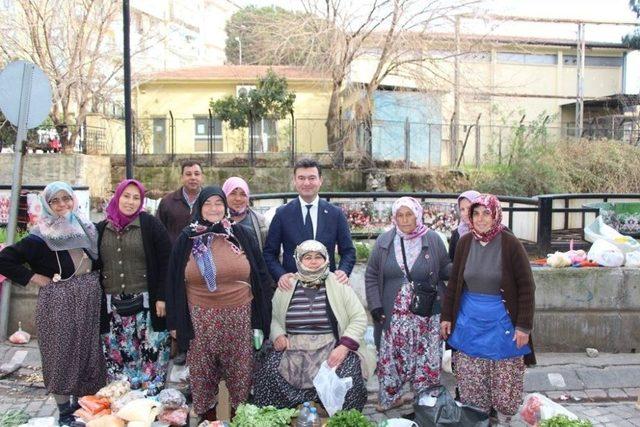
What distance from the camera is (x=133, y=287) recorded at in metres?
4.18

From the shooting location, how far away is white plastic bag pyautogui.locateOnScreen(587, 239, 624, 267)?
5.75 m

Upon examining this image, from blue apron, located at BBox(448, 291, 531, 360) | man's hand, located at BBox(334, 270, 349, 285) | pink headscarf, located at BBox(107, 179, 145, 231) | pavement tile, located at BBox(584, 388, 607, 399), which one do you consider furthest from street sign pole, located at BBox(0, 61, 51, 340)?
pavement tile, located at BBox(584, 388, 607, 399)

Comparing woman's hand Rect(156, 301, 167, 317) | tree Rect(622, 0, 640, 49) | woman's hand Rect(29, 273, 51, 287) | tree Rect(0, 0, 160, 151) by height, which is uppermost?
tree Rect(622, 0, 640, 49)

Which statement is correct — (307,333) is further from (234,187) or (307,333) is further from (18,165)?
(18,165)

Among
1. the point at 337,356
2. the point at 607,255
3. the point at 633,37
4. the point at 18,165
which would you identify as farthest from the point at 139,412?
the point at 633,37

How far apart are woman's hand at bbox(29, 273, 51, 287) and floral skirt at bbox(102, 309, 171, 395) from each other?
19.4 inches

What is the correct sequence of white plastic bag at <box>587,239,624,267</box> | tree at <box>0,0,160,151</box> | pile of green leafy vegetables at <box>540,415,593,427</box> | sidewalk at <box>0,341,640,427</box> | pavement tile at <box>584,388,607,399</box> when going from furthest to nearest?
tree at <box>0,0,160,151</box> < white plastic bag at <box>587,239,624,267</box> < pavement tile at <box>584,388,607,399</box> < sidewalk at <box>0,341,640,427</box> < pile of green leafy vegetables at <box>540,415,593,427</box>

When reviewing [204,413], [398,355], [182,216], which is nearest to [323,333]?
[398,355]

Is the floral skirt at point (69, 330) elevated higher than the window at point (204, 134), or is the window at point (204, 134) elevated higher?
the window at point (204, 134)

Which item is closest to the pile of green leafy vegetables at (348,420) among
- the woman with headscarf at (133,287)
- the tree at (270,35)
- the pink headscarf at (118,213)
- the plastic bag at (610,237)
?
the woman with headscarf at (133,287)

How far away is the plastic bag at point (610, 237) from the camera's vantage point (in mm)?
5965

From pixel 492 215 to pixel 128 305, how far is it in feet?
8.42

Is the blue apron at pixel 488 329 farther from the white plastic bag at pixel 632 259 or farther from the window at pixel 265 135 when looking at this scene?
the window at pixel 265 135

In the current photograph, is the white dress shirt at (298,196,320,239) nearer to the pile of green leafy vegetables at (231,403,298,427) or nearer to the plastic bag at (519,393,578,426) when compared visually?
the pile of green leafy vegetables at (231,403,298,427)
